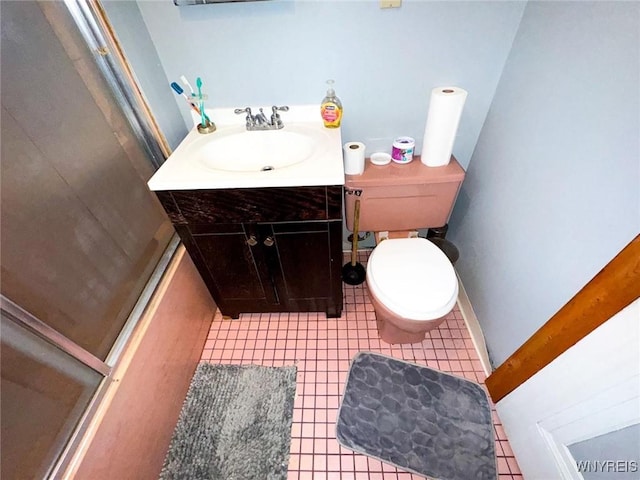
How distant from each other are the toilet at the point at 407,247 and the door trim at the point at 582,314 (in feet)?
0.95

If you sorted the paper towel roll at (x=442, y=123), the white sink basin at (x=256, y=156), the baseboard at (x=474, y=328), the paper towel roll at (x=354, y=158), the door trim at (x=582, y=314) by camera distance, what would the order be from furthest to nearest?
the baseboard at (x=474, y=328), the paper towel roll at (x=354, y=158), the paper towel roll at (x=442, y=123), the white sink basin at (x=256, y=156), the door trim at (x=582, y=314)

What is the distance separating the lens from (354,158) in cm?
119

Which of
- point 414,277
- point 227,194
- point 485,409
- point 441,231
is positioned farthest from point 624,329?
point 227,194

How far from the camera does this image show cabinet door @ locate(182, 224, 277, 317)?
3.65 feet

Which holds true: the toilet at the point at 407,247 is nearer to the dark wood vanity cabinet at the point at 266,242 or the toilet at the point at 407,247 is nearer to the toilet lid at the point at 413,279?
the toilet lid at the point at 413,279

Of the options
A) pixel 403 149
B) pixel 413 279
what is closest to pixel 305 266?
pixel 413 279

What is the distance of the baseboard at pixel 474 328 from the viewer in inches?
52.4

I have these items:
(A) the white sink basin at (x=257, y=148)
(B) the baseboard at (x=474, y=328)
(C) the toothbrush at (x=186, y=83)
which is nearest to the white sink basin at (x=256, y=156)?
(A) the white sink basin at (x=257, y=148)

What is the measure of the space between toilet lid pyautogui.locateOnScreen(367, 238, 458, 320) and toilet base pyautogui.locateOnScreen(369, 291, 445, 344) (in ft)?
0.10

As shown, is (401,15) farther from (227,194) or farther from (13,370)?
(13,370)

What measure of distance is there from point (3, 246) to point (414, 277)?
A: 1.23 metres

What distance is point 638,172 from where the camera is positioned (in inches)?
25.0

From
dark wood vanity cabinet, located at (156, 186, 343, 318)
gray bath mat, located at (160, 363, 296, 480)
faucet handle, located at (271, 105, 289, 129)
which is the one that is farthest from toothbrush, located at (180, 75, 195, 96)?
gray bath mat, located at (160, 363, 296, 480)

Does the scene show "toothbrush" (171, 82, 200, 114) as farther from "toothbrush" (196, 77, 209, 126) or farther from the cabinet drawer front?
the cabinet drawer front
